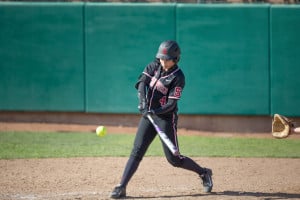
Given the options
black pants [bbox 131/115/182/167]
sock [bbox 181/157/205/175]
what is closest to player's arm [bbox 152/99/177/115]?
black pants [bbox 131/115/182/167]

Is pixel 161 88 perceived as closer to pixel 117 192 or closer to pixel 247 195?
pixel 117 192

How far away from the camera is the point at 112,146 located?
12.1 metres

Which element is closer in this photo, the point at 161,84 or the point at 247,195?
the point at 161,84

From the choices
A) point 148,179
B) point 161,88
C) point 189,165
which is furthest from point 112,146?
point 161,88

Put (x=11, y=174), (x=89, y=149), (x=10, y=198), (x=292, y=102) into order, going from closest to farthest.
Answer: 1. (x=10, y=198)
2. (x=11, y=174)
3. (x=89, y=149)
4. (x=292, y=102)

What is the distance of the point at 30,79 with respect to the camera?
14.4 m

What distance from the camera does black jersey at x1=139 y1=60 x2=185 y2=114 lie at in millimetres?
7539

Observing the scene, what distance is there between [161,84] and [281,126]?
1442 mm

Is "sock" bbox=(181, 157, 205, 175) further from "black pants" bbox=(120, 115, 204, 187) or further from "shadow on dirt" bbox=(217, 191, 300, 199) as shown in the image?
"shadow on dirt" bbox=(217, 191, 300, 199)

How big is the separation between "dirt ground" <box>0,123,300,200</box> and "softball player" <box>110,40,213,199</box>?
16.6 inches

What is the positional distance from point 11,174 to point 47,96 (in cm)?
512

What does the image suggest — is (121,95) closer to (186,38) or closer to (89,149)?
(186,38)

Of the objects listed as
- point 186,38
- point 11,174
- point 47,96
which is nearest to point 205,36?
point 186,38

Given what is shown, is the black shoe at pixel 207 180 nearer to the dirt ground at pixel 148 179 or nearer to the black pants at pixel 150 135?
the dirt ground at pixel 148 179
